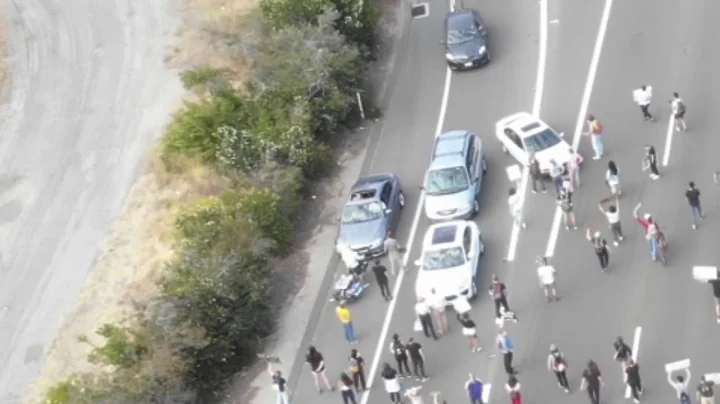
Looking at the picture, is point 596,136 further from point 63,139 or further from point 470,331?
point 63,139

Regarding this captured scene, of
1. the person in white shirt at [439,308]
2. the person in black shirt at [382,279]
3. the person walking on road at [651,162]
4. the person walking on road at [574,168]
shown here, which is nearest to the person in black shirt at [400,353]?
the person in white shirt at [439,308]

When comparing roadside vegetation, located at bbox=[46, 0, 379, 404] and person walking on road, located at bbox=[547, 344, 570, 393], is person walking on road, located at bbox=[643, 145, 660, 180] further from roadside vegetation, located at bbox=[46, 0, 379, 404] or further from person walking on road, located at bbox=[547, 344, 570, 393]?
roadside vegetation, located at bbox=[46, 0, 379, 404]

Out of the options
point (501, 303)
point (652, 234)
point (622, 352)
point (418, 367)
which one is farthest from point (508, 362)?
point (652, 234)

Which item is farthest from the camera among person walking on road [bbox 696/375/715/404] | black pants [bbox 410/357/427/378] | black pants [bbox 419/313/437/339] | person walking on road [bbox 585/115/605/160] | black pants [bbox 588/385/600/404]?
person walking on road [bbox 585/115/605/160]

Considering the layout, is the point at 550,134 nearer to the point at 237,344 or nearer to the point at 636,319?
the point at 636,319

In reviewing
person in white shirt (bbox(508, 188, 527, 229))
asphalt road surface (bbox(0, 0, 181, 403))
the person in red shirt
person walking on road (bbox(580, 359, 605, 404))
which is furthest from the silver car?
asphalt road surface (bbox(0, 0, 181, 403))

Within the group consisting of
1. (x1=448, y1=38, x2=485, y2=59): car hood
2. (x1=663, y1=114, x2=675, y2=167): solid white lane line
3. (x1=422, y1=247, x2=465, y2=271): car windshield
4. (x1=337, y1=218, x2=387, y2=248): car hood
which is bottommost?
(x1=663, y1=114, x2=675, y2=167): solid white lane line
